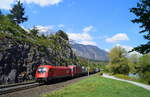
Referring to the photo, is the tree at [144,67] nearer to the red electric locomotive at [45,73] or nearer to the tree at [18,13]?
the red electric locomotive at [45,73]

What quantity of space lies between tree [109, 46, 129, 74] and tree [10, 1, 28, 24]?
42592 millimetres

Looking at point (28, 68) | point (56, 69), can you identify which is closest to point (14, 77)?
point (28, 68)

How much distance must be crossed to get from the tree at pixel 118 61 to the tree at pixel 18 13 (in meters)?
42.6

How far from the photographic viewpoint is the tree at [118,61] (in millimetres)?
67000

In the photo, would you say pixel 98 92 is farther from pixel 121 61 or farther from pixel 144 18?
pixel 121 61

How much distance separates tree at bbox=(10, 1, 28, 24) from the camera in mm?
73125

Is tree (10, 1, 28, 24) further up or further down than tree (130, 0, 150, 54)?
further up

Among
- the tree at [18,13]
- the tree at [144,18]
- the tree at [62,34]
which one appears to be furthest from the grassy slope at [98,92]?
the tree at [62,34]

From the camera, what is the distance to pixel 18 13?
2879 inches

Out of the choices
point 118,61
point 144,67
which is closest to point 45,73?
point 144,67

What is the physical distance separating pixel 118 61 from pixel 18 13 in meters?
48.5

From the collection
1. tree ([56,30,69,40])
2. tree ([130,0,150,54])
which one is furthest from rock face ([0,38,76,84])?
tree ([56,30,69,40])

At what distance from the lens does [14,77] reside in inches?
1164

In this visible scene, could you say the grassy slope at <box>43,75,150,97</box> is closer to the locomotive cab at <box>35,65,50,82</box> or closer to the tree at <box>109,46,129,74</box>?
the locomotive cab at <box>35,65,50,82</box>
